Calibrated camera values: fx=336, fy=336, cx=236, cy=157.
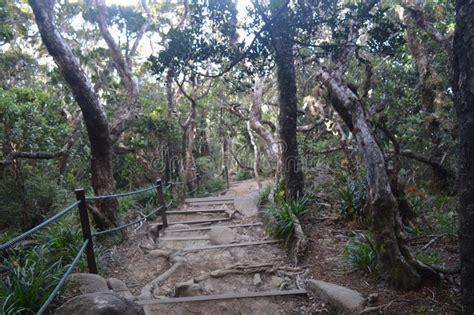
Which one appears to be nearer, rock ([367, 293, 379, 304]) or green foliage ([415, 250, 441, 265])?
rock ([367, 293, 379, 304])

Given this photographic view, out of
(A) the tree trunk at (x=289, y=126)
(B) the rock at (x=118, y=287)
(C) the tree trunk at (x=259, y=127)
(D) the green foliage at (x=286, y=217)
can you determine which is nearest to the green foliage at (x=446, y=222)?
(D) the green foliage at (x=286, y=217)

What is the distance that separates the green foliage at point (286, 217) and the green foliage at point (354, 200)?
655 millimetres

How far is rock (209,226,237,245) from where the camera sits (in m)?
6.13

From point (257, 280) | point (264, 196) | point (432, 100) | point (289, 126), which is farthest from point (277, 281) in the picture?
point (432, 100)

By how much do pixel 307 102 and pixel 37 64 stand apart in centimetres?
1361

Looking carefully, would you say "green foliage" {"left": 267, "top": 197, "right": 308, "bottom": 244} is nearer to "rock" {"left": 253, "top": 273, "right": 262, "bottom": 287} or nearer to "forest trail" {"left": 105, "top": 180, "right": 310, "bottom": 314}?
"forest trail" {"left": 105, "top": 180, "right": 310, "bottom": 314}

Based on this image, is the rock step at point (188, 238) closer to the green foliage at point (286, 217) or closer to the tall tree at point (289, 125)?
the green foliage at point (286, 217)

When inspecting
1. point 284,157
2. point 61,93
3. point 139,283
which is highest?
point 61,93

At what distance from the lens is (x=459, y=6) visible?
2.07 m

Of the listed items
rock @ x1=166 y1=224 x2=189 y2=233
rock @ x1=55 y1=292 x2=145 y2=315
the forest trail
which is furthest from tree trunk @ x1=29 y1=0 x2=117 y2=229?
rock @ x1=55 y1=292 x2=145 y2=315

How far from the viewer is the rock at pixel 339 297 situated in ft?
10.6

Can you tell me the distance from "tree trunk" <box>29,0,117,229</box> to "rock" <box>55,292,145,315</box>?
3.39 metres

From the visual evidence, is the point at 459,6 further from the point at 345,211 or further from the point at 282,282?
the point at 345,211

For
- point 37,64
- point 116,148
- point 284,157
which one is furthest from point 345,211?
point 37,64
